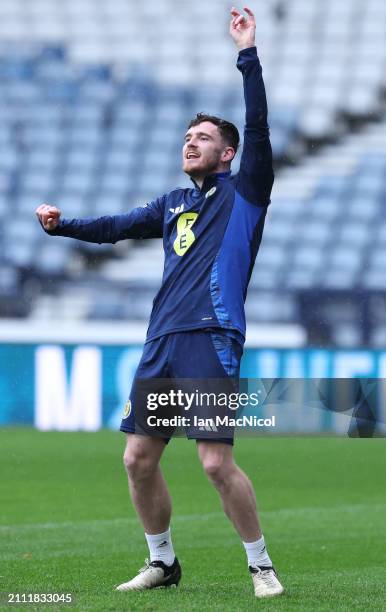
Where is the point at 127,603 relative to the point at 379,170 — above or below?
below

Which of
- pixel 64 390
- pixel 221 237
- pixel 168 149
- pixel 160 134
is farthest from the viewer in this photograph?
pixel 160 134

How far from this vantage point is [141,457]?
4.00m

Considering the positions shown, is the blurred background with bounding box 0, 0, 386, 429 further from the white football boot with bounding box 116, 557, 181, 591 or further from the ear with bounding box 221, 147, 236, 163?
the ear with bounding box 221, 147, 236, 163

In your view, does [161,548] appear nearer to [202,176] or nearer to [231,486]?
[231,486]

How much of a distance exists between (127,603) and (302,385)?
1048 mm

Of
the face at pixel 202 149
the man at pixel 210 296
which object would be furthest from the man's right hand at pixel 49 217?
the face at pixel 202 149

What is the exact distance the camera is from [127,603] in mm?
3709

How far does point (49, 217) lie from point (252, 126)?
0.79 meters

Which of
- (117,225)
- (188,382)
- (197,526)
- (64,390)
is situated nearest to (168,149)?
(64,390)

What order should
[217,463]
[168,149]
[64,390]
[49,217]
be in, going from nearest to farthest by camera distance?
1. [217,463]
2. [49,217]
3. [64,390]
4. [168,149]

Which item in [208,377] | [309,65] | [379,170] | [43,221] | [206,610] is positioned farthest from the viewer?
[309,65]

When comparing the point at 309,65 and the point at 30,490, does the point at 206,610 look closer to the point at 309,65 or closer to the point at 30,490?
the point at 30,490

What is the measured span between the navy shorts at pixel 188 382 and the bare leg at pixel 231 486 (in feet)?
0.14

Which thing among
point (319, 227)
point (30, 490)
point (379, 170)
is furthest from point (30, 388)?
point (379, 170)
